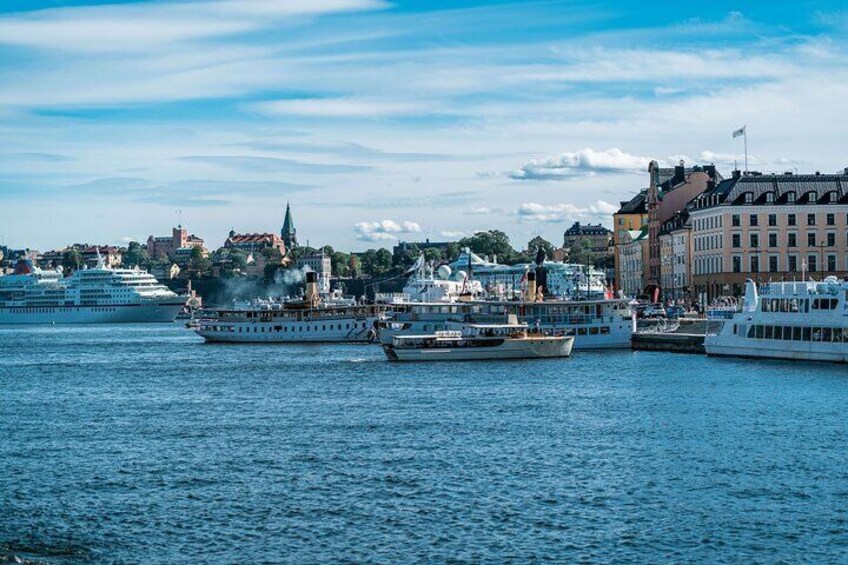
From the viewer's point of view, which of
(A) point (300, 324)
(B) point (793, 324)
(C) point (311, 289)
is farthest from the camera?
(C) point (311, 289)

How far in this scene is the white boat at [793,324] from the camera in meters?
74.9

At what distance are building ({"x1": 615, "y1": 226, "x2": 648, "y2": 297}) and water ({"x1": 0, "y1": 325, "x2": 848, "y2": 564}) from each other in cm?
9523

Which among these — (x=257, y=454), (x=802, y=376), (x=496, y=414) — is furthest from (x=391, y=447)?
(x=802, y=376)

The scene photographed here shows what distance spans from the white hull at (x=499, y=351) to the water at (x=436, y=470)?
626 inches

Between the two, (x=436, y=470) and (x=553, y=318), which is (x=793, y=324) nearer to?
(x=553, y=318)

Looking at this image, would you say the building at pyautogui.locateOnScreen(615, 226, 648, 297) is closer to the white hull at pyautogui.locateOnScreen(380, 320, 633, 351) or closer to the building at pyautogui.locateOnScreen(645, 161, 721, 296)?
the building at pyautogui.locateOnScreen(645, 161, 721, 296)

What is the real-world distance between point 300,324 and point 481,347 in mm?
43483

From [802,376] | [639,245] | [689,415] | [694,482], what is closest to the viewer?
[694,482]

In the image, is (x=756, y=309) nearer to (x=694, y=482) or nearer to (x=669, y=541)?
(x=694, y=482)

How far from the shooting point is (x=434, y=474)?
136 ft

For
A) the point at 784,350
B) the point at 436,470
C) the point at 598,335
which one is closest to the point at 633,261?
the point at 598,335

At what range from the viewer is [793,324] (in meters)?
77.9

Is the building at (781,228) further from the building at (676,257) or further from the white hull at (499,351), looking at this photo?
the white hull at (499,351)

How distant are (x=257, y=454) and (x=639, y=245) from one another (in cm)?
12825
